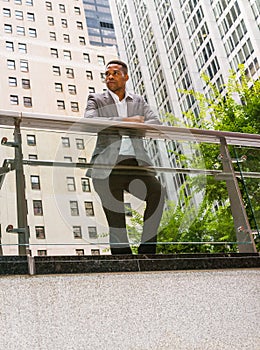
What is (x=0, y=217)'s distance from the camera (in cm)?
333

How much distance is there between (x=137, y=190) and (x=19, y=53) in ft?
175

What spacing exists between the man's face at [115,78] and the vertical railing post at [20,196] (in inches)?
36.8

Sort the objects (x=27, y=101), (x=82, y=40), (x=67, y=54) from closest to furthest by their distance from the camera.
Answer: (x=27, y=101) < (x=67, y=54) < (x=82, y=40)

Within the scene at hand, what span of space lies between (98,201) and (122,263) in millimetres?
469

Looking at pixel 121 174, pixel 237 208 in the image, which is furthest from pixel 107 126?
pixel 237 208

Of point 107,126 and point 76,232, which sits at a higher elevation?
point 107,126

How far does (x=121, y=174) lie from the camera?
388cm

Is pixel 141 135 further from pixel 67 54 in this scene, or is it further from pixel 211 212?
pixel 67 54

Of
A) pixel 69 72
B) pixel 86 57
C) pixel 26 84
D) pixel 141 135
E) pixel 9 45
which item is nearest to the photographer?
pixel 141 135

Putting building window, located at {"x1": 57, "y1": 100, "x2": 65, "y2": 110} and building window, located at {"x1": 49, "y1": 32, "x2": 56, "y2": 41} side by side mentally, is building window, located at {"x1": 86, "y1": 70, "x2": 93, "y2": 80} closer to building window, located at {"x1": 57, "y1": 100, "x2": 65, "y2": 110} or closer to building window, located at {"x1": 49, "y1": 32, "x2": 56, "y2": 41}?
building window, located at {"x1": 57, "y1": 100, "x2": 65, "y2": 110}

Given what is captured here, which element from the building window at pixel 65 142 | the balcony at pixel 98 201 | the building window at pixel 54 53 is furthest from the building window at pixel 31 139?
the building window at pixel 54 53

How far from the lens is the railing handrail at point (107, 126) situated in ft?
12.0

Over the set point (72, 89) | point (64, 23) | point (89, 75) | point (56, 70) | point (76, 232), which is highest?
point (64, 23)

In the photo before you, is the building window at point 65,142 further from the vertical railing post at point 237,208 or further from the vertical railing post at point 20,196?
the vertical railing post at point 237,208
